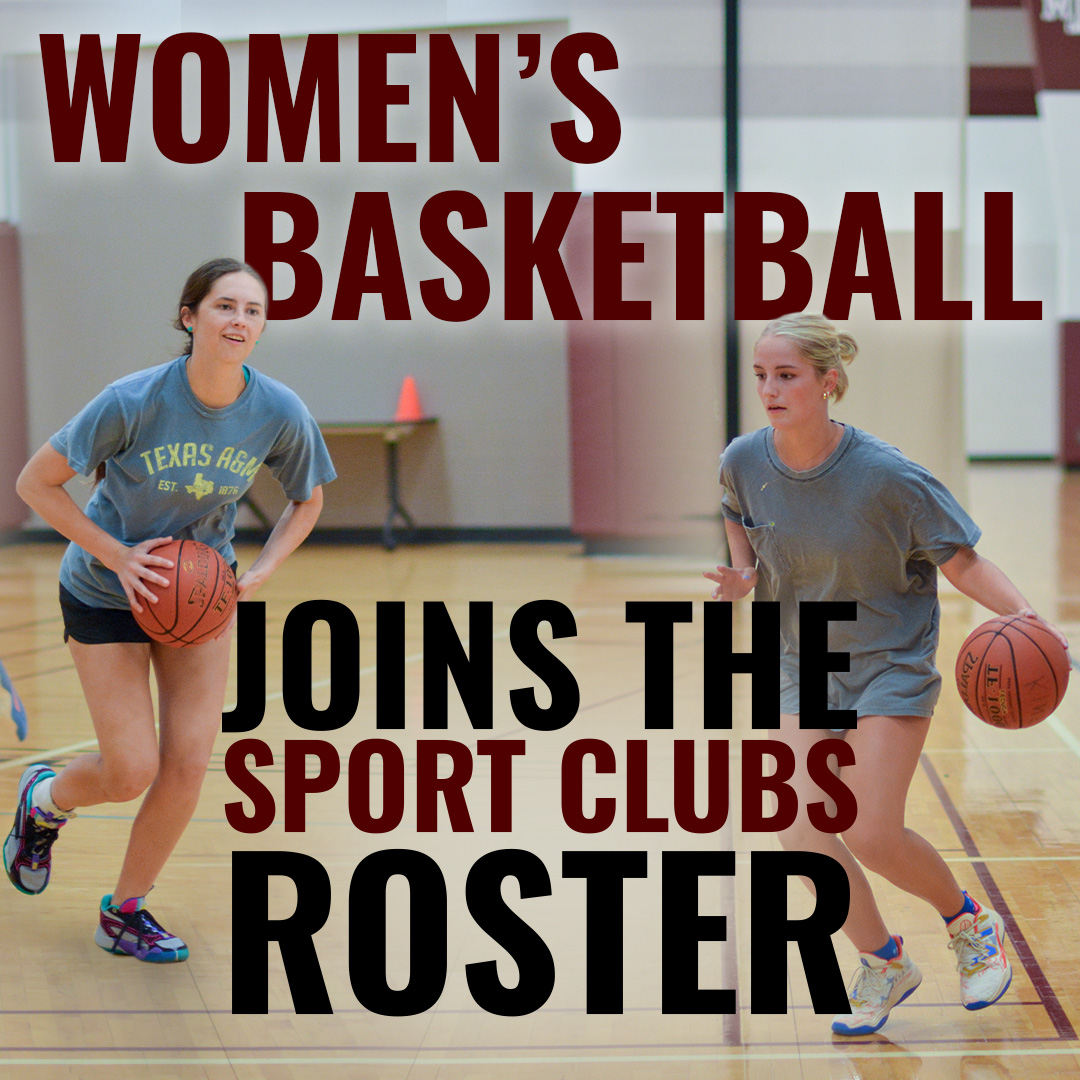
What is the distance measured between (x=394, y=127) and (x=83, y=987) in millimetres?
9179

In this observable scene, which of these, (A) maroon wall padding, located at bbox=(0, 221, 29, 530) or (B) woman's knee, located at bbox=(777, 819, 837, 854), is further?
(A) maroon wall padding, located at bbox=(0, 221, 29, 530)

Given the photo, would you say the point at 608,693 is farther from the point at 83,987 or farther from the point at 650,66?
the point at 650,66

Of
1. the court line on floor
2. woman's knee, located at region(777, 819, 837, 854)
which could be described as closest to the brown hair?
the court line on floor

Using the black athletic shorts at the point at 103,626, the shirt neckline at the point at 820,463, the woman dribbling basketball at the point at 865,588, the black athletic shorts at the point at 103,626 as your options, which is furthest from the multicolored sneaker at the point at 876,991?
the black athletic shorts at the point at 103,626

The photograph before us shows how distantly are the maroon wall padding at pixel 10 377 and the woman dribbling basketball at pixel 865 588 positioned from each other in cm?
1027

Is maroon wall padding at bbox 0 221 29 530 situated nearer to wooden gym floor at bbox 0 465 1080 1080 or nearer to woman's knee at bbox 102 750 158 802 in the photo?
wooden gym floor at bbox 0 465 1080 1080

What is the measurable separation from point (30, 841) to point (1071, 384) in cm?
1634

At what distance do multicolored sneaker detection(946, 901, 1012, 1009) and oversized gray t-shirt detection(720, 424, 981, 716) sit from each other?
474 mm

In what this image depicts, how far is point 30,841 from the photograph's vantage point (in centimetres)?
324

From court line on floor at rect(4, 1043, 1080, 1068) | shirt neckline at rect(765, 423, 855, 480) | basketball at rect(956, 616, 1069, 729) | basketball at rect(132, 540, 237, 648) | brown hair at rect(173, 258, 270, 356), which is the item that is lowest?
court line on floor at rect(4, 1043, 1080, 1068)

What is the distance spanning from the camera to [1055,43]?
1580 cm

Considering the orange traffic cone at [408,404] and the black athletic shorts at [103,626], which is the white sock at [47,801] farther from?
the orange traffic cone at [408,404]

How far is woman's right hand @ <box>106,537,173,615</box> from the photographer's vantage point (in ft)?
9.20

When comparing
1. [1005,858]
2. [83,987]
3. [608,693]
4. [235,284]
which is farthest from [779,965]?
[608,693]
